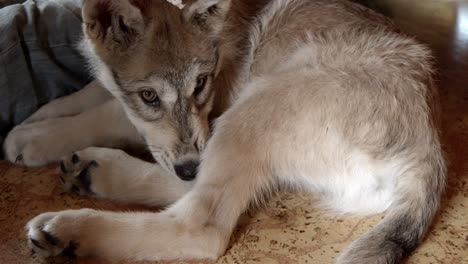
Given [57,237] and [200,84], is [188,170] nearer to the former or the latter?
[200,84]

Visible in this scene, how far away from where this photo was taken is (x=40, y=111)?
2.78 meters

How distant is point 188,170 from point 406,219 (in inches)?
36.6

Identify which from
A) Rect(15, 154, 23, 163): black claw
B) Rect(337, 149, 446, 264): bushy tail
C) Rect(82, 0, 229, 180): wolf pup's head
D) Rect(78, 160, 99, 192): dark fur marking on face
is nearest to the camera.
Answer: Rect(337, 149, 446, 264): bushy tail

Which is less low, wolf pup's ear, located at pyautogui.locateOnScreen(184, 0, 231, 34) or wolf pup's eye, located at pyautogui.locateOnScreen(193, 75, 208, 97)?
wolf pup's ear, located at pyautogui.locateOnScreen(184, 0, 231, 34)

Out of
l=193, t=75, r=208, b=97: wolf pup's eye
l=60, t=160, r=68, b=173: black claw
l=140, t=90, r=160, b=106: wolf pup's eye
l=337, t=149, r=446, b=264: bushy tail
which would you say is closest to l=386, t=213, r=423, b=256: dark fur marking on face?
l=337, t=149, r=446, b=264: bushy tail

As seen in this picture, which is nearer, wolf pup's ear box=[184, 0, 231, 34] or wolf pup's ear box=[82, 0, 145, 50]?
wolf pup's ear box=[82, 0, 145, 50]

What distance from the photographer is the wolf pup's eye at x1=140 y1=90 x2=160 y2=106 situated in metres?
2.37

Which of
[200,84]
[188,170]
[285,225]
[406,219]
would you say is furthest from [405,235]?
[200,84]

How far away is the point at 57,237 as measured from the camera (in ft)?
6.61

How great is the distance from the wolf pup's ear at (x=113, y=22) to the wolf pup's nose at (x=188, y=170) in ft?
1.88

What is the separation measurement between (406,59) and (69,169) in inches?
63.1

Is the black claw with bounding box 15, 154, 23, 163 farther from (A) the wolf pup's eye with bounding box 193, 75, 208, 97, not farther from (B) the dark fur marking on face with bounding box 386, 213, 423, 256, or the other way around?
(B) the dark fur marking on face with bounding box 386, 213, 423, 256

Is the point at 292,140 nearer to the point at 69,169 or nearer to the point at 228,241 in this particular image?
the point at 228,241

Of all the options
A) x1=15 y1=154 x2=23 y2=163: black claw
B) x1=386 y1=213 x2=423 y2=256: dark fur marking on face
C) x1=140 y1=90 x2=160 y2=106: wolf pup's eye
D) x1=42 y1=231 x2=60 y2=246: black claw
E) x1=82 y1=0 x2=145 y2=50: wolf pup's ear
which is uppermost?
x1=82 y1=0 x2=145 y2=50: wolf pup's ear
